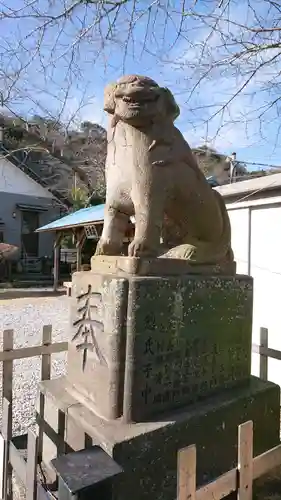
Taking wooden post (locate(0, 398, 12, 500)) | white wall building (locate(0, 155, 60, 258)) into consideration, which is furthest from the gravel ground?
white wall building (locate(0, 155, 60, 258))

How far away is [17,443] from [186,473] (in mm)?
2096

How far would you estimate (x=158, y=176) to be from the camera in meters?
2.21

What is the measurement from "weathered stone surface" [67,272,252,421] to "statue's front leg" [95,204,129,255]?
22 centimetres

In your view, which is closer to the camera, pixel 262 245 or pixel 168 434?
pixel 168 434

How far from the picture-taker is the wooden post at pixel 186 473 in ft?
4.24

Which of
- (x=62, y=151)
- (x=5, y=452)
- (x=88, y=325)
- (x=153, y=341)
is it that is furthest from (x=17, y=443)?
(x=62, y=151)

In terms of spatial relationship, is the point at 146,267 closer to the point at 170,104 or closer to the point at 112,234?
the point at 112,234

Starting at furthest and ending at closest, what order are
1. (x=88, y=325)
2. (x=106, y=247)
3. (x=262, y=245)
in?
1. (x=262, y=245)
2. (x=106, y=247)
3. (x=88, y=325)

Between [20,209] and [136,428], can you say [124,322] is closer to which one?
[136,428]

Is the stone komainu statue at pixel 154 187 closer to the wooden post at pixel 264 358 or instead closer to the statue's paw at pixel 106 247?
the statue's paw at pixel 106 247

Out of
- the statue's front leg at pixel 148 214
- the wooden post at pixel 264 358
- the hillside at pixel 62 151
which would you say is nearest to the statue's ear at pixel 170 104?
the statue's front leg at pixel 148 214

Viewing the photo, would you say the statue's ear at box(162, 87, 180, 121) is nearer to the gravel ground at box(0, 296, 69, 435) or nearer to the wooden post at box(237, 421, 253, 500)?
the wooden post at box(237, 421, 253, 500)

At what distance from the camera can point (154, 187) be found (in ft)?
7.20

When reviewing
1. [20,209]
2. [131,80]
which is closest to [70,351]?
[131,80]
